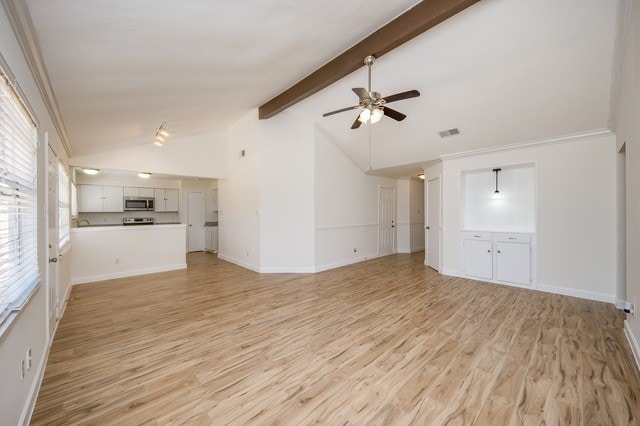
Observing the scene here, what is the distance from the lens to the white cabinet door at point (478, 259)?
15.7ft

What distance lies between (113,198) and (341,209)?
5.96 metres

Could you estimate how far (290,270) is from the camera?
5.47 meters

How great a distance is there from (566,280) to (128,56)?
A: 6.19 metres

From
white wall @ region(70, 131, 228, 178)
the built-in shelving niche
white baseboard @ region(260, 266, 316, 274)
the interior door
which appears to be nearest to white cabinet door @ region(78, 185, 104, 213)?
white wall @ region(70, 131, 228, 178)

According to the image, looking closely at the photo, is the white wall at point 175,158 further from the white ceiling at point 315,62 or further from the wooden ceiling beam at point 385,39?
the wooden ceiling beam at point 385,39

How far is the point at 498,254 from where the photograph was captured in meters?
4.70

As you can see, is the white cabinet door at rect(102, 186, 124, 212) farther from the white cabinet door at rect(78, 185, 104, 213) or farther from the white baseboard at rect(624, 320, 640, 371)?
the white baseboard at rect(624, 320, 640, 371)

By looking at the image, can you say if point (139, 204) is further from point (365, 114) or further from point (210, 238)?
point (365, 114)

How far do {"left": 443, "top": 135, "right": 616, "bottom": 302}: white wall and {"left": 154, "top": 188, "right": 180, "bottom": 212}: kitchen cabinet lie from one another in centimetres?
832

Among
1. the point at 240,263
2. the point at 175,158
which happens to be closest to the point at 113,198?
the point at 175,158

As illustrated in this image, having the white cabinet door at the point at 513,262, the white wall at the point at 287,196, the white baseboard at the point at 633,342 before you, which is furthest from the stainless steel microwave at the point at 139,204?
the white baseboard at the point at 633,342

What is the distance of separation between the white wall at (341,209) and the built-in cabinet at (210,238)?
14.5 feet

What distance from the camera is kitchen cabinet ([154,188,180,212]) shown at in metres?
7.56

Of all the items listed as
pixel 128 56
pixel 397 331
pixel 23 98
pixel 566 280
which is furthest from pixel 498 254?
pixel 23 98
